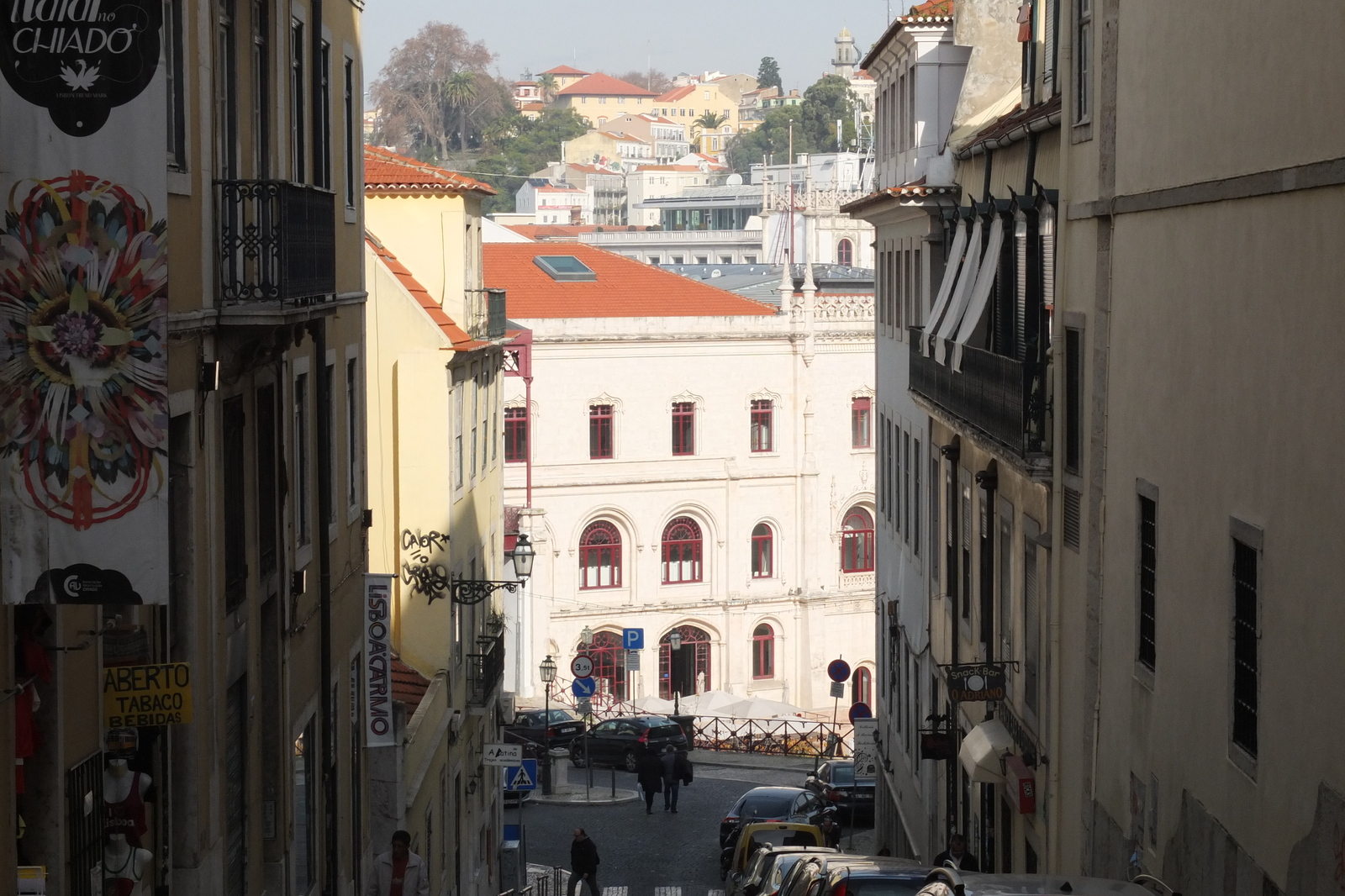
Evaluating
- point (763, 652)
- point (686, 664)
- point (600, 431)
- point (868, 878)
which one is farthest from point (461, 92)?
point (868, 878)

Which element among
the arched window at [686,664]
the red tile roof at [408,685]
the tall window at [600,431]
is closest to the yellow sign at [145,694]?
the red tile roof at [408,685]

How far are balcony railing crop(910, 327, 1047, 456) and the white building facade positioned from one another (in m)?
36.3

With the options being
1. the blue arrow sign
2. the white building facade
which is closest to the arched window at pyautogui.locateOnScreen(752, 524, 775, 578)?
the white building facade

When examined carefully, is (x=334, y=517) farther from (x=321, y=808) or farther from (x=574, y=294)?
(x=574, y=294)

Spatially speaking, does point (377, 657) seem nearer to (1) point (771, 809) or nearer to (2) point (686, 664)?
(1) point (771, 809)

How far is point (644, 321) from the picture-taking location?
59.0 m

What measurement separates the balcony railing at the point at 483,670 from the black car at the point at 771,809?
447 cm

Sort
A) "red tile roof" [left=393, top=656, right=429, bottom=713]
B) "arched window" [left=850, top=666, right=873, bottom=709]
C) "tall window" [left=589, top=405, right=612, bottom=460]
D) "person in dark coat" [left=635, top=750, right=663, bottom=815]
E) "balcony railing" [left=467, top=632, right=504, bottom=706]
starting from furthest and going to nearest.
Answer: "arched window" [left=850, top=666, right=873, bottom=709]
"tall window" [left=589, top=405, right=612, bottom=460]
"person in dark coat" [left=635, top=750, right=663, bottom=815]
"balcony railing" [left=467, top=632, right=504, bottom=706]
"red tile roof" [left=393, top=656, right=429, bottom=713]

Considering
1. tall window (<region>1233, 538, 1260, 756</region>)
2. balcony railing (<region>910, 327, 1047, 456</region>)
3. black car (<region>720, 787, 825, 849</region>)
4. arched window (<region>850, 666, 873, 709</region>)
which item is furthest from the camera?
arched window (<region>850, 666, 873, 709</region>)

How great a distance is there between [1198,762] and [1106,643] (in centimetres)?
288

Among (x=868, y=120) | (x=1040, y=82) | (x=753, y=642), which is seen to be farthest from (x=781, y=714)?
(x=868, y=120)

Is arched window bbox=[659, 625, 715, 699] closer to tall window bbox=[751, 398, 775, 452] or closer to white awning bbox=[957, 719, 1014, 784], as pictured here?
tall window bbox=[751, 398, 775, 452]

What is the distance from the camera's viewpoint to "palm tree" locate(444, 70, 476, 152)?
18962 centimetres

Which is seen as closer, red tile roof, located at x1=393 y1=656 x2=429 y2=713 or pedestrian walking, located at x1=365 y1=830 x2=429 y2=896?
pedestrian walking, located at x1=365 y1=830 x2=429 y2=896
